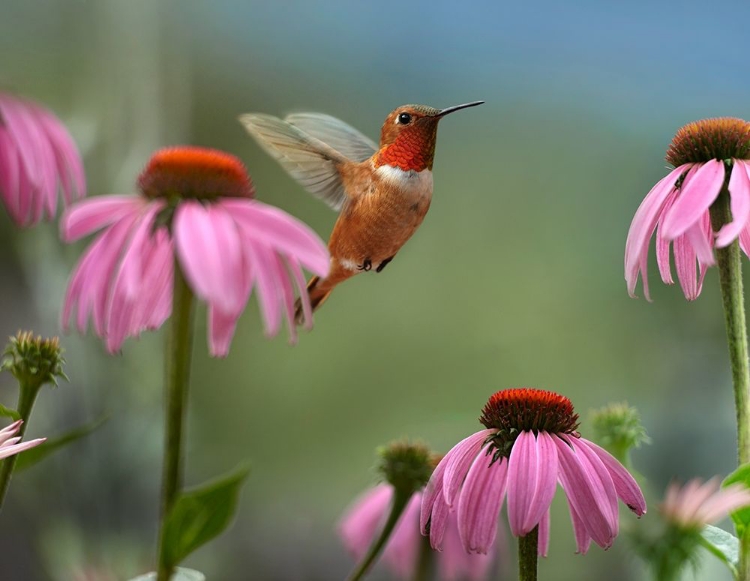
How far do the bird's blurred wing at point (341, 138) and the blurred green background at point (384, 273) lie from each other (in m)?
0.56

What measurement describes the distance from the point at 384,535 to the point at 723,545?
0.15 meters

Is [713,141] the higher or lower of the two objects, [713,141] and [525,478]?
the higher

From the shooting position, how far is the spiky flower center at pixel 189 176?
0.28 m

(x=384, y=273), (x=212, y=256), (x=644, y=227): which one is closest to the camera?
(x=212, y=256)

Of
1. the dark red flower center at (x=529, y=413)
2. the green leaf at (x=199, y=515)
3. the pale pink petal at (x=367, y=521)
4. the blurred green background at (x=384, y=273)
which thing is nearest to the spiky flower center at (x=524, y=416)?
the dark red flower center at (x=529, y=413)

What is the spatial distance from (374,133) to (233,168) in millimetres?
1325

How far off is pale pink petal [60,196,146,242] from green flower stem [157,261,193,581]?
0.03 metres

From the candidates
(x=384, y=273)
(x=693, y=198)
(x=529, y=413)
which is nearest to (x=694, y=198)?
(x=693, y=198)

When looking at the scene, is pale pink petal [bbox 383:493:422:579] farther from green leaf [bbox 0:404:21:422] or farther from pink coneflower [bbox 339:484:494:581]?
green leaf [bbox 0:404:21:422]

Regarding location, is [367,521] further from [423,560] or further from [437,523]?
[437,523]

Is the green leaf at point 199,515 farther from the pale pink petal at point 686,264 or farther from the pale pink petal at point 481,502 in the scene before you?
the pale pink petal at point 686,264

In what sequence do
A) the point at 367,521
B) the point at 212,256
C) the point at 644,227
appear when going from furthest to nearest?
the point at 367,521
the point at 644,227
the point at 212,256

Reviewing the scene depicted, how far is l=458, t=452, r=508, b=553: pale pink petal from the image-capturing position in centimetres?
29

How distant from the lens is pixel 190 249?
0.73 feet
